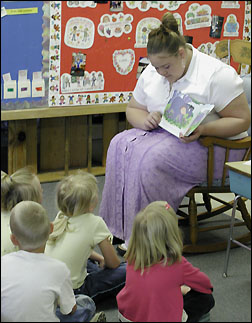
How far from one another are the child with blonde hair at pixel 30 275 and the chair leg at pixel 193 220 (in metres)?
0.52

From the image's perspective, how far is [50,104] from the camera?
3.19 metres

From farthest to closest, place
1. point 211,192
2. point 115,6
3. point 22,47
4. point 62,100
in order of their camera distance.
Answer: point 62,100, point 115,6, point 22,47, point 211,192

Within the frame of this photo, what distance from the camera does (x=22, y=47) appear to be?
9.78ft

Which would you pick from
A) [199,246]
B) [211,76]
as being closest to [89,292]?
[199,246]

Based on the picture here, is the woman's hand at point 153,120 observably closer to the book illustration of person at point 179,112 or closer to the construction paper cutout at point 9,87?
the book illustration of person at point 179,112

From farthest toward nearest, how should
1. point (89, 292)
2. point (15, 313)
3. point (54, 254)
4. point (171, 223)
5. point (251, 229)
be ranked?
point (89, 292)
point (54, 254)
point (171, 223)
point (15, 313)
point (251, 229)

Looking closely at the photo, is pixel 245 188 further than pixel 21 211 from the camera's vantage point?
No

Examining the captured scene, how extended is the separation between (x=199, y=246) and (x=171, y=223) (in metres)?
0.45

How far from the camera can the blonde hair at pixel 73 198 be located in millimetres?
1898

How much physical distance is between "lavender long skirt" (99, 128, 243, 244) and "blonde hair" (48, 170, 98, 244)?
1.04ft

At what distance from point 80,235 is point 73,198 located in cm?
14

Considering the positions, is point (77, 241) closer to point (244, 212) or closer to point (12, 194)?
point (12, 194)

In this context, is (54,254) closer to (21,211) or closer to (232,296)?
(21,211)

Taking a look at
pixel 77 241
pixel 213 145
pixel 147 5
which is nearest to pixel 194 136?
pixel 213 145
